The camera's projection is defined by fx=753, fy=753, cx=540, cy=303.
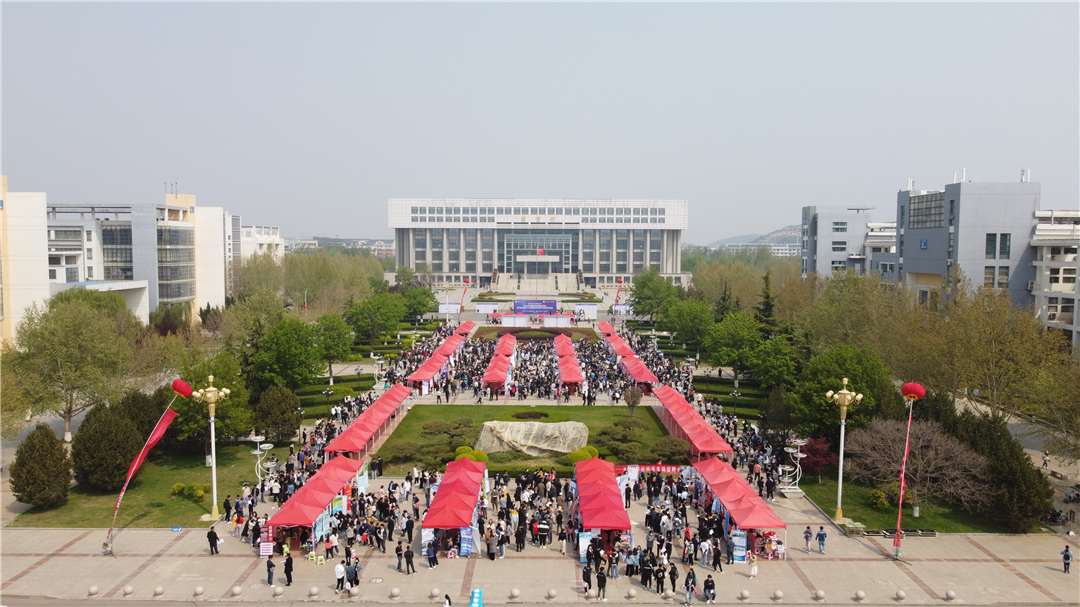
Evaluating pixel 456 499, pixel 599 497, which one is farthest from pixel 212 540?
pixel 599 497

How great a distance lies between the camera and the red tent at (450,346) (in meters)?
48.9

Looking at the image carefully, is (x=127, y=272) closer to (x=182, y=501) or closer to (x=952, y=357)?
(x=182, y=501)

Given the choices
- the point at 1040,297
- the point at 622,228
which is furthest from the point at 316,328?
the point at 622,228

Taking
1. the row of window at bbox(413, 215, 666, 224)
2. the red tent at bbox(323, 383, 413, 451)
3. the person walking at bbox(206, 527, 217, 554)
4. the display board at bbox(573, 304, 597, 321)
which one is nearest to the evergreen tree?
the red tent at bbox(323, 383, 413, 451)

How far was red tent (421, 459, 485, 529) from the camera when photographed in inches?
835

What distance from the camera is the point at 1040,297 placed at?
47.1m

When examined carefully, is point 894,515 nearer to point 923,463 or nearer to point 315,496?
point 923,463

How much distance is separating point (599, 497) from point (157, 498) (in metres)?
15.7

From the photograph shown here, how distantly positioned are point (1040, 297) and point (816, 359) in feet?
82.7

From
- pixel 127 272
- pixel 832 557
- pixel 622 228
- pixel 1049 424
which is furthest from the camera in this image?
pixel 622 228

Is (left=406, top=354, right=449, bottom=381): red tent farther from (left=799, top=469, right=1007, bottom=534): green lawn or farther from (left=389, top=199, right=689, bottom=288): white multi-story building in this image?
(left=389, top=199, right=689, bottom=288): white multi-story building

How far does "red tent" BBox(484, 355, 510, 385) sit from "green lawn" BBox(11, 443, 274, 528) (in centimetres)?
1329

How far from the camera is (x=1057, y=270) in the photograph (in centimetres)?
4656

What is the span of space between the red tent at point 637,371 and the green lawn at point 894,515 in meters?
15.7
